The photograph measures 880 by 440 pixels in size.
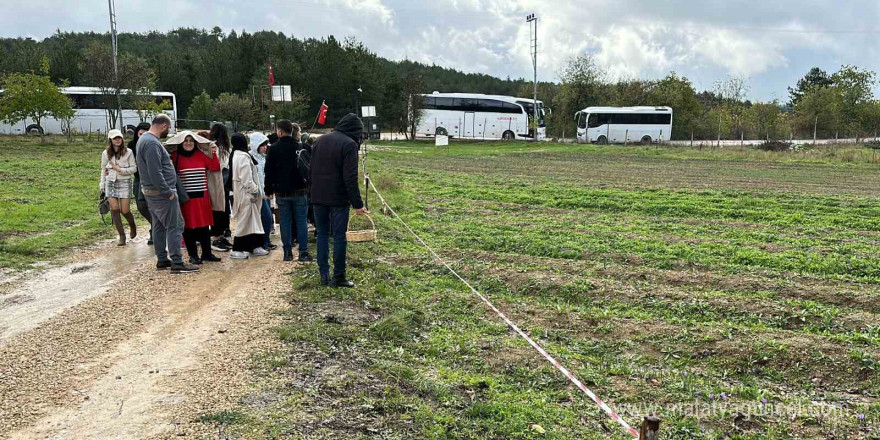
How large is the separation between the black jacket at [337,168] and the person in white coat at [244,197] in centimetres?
174

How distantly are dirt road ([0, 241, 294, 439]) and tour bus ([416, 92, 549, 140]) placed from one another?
138 ft

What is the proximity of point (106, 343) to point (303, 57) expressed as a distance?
2165 inches

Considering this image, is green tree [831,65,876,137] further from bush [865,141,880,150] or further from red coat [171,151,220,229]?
red coat [171,151,220,229]

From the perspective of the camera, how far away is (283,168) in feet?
26.2

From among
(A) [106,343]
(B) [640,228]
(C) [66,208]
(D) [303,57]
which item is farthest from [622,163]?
(D) [303,57]

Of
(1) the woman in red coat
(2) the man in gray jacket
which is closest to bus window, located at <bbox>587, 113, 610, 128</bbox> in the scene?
(1) the woman in red coat

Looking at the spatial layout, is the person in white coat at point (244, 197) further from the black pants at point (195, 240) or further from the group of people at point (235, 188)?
the black pants at point (195, 240)

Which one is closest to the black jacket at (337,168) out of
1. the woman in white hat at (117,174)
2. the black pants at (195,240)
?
the black pants at (195,240)

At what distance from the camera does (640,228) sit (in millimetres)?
11047

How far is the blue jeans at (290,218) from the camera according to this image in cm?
811

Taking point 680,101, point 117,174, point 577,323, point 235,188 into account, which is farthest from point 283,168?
point 680,101

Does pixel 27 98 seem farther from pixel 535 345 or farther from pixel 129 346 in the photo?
pixel 535 345

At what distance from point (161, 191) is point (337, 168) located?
208 cm

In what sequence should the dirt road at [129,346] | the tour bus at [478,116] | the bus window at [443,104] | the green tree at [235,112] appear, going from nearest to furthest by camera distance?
the dirt road at [129,346] < the green tree at [235,112] < the tour bus at [478,116] < the bus window at [443,104]
